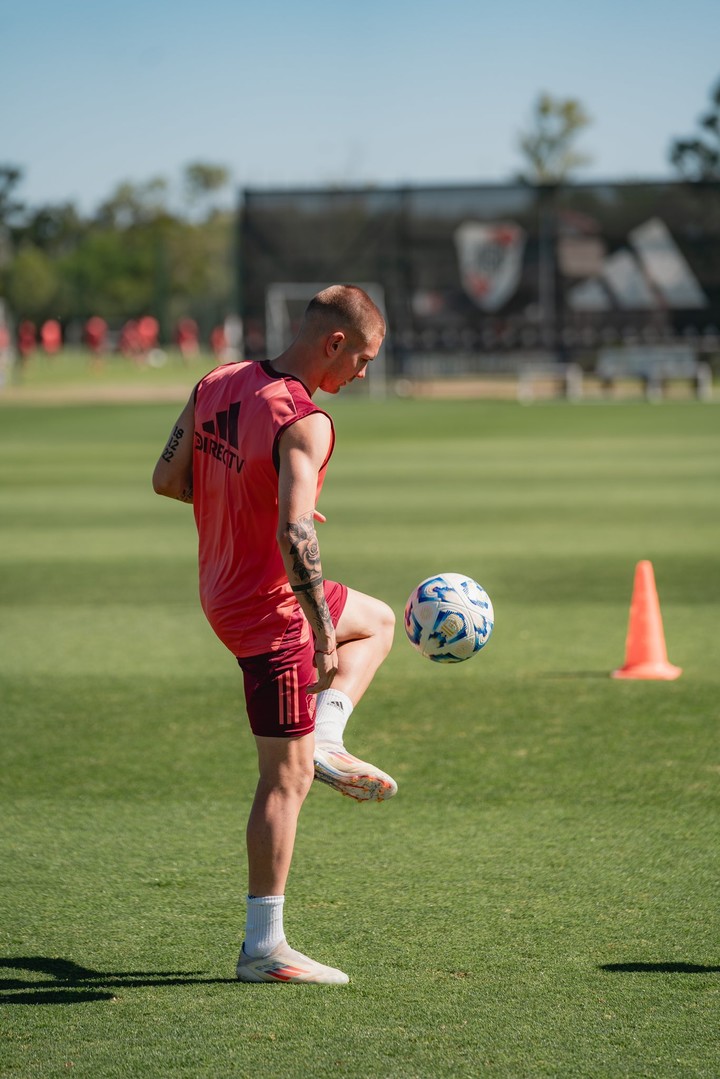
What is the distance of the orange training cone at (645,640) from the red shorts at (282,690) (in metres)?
4.40

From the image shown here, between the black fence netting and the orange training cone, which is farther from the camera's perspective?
the black fence netting

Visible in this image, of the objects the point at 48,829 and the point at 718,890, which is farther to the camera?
the point at 48,829

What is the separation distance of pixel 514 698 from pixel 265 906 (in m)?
3.90

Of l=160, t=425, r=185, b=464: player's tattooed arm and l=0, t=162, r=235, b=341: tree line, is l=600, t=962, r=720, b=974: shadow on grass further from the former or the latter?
l=0, t=162, r=235, b=341: tree line

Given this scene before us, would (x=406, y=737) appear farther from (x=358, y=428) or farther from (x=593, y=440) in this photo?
(x=358, y=428)

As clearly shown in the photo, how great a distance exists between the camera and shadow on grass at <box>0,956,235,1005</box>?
4203 mm

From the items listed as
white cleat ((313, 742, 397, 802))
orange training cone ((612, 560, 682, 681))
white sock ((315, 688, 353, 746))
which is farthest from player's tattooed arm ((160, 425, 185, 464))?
orange training cone ((612, 560, 682, 681))

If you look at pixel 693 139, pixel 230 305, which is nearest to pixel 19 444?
pixel 693 139

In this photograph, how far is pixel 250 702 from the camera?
171 inches

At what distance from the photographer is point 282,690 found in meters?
4.29

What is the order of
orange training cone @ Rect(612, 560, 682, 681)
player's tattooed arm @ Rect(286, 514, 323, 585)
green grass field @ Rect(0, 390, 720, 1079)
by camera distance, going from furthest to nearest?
orange training cone @ Rect(612, 560, 682, 681), player's tattooed arm @ Rect(286, 514, 323, 585), green grass field @ Rect(0, 390, 720, 1079)

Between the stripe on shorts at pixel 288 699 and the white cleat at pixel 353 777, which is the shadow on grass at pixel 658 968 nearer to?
the white cleat at pixel 353 777

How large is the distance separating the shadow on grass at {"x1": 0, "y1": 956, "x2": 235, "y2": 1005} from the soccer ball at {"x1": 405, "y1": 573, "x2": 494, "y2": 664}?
1.45 m

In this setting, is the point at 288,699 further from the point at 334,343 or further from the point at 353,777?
the point at 334,343
